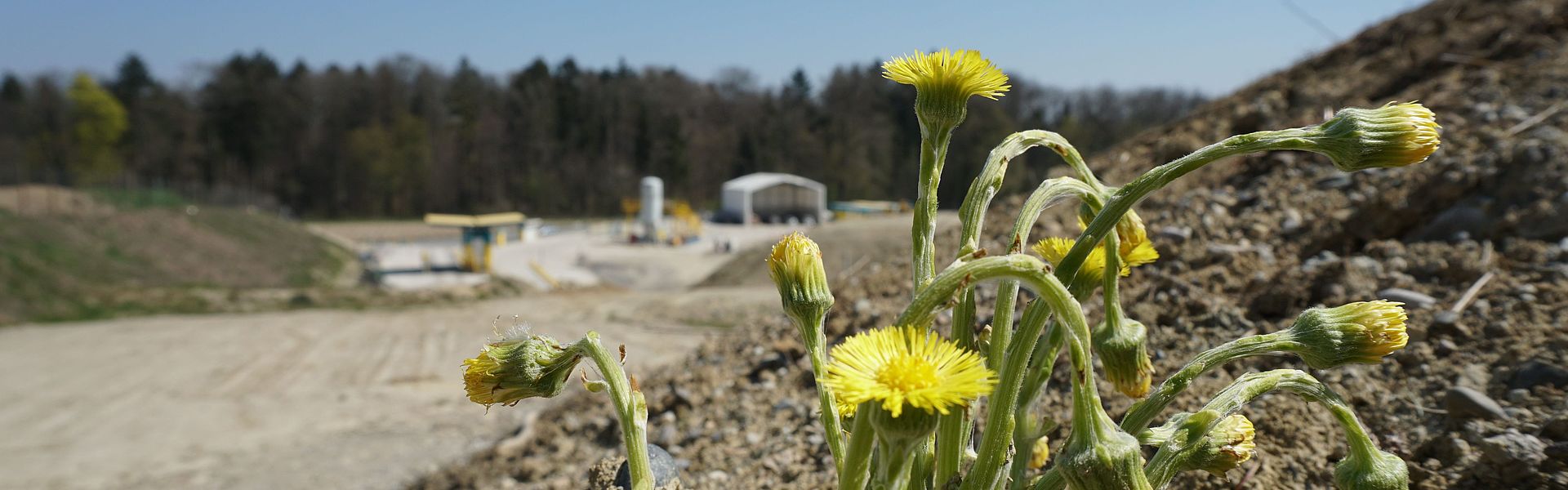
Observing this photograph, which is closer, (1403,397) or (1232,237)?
(1403,397)

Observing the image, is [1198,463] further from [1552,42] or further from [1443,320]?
[1552,42]

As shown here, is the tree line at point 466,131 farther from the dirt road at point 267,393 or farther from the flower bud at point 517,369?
the flower bud at point 517,369

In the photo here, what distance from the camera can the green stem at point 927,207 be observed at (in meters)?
1.00

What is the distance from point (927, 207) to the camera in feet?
3.28

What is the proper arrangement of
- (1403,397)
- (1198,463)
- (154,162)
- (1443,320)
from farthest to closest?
1. (154,162)
2. (1443,320)
3. (1403,397)
4. (1198,463)

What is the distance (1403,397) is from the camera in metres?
1.91

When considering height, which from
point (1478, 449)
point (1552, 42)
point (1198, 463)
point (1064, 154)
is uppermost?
point (1552, 42)

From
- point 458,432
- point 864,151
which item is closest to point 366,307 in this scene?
point 458,432

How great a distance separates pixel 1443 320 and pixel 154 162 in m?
64.1

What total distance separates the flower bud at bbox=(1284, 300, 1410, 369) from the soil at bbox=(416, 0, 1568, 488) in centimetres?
79

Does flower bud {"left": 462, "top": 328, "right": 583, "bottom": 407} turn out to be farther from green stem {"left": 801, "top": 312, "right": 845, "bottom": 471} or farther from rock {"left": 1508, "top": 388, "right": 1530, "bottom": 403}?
rock {"left": 1508, "top": 388, "right": 1530, "bottom": 403}

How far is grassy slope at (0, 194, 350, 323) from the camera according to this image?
650 inches

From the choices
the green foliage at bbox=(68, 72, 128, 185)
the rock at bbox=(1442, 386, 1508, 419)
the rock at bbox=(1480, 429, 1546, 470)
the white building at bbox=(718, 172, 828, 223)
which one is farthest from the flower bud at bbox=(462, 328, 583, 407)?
the green foliage at bbox=(68, 72, 128, 185)

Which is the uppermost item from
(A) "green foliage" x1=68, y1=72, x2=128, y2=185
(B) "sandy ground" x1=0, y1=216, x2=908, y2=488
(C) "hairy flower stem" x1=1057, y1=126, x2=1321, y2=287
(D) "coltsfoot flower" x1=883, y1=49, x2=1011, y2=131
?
(A) "green foliage" x1=68, y1=72, x2=128, y2=185
